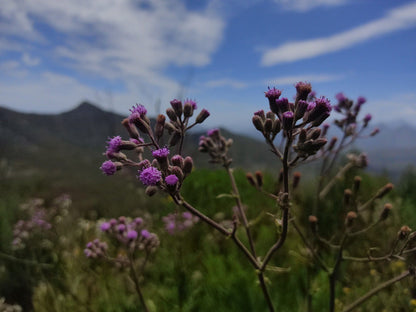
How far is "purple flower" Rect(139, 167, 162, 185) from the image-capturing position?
1.73m

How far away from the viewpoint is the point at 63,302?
13.1ft

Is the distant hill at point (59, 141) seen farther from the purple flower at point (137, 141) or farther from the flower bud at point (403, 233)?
the flower bud at point (403, 233)

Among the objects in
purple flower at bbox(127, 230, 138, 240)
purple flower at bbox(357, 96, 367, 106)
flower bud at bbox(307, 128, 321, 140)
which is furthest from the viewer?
purple flower at bbox(357, 96, 367, 106)

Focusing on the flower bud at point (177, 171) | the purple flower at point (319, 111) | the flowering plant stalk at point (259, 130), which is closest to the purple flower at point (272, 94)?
the flowering plant stalk at point (259, 130)

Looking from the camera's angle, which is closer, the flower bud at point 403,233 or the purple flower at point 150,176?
the purple flower at point 150,176

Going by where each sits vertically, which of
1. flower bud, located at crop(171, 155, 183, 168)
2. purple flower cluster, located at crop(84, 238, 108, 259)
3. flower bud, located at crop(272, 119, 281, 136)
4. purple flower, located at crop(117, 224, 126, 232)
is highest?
flower bud, located at crop(272, 119, 281, 136)

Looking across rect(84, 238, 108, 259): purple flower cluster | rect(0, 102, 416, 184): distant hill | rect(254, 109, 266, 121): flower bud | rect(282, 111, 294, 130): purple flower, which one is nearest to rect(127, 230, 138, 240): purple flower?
rect(84, 238, 108, 259): purple flower cluster

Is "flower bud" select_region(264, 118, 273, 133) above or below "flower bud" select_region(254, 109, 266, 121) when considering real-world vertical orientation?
below

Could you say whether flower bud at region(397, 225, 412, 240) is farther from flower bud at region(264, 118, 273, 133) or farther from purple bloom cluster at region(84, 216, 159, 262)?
purple bloom cluster at region(84, 216, 159, 262)

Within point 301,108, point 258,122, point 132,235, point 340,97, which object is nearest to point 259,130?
point 258,122

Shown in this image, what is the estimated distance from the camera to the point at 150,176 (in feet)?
5.74

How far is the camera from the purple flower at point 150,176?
1.73m

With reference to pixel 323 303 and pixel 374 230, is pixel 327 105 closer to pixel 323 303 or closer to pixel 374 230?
pixel 323 303

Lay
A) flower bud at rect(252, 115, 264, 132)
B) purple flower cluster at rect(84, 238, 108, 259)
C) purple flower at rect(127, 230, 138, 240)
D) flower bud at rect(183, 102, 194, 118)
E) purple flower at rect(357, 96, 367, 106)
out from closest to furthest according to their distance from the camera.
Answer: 1. flower bud at rect(252, 115, 264, 132)
2. flower bud at rect(183, 102, 194, 118)
3. purple flower at rect(127, 230, 138, 240)
4. purple flower cluster at rect(84, 238, 108, 259)
5. purple flower at rect(357, 96, 367, 106)
